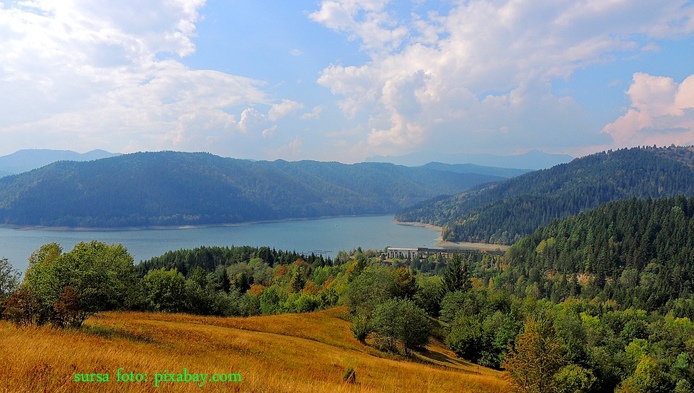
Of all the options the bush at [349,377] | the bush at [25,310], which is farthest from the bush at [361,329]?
the bush at [25,310]

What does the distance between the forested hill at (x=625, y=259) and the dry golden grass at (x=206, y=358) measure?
12432 cm

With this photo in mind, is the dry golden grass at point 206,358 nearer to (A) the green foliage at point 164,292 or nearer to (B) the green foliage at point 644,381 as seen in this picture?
(A) the green foliage at point 164,292

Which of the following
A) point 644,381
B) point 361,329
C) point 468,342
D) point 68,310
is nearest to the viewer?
point 68,310

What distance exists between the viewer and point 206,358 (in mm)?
18109

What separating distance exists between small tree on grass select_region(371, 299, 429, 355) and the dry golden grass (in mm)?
2514

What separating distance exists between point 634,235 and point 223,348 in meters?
205

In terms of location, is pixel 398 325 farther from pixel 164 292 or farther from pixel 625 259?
pixel 625 259

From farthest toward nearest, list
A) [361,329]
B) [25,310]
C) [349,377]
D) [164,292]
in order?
[164,292]
[361,329]
[25,310]
[349,377]

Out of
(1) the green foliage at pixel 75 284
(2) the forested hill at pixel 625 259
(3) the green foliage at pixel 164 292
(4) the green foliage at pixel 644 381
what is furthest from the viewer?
(2) the forested hill at pixel 625 259

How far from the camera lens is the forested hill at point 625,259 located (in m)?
141

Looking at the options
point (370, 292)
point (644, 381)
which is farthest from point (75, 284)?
point (644, 381)

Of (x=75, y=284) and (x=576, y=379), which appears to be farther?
(x=576, y=379)

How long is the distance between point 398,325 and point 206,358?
2866 cm

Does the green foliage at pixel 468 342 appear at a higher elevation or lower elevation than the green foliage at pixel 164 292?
lower
